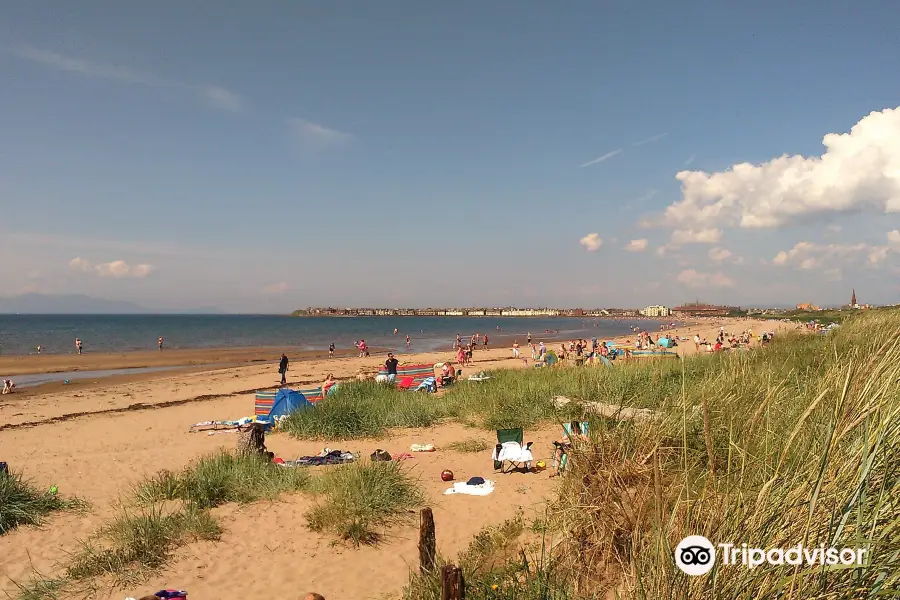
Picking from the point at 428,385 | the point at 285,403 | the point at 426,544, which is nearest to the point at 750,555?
the point at 426,544

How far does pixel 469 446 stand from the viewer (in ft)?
32.4

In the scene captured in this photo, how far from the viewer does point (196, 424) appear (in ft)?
47.1

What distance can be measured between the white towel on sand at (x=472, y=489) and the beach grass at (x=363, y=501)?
1.80ft

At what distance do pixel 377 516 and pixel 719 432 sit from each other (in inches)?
175

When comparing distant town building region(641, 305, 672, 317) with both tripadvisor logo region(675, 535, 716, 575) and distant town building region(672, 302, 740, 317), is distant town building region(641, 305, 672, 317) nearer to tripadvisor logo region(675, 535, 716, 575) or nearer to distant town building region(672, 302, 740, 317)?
distant town building region(672, 302, 740, 317)

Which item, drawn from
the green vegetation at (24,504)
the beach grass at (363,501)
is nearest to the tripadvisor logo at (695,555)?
the beach grass at (363,501)

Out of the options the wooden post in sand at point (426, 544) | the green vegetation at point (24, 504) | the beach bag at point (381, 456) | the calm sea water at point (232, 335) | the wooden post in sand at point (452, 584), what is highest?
the wooden post in sand at point (452, 584)

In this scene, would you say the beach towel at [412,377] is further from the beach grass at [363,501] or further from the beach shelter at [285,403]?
the beach grass at [363,501]

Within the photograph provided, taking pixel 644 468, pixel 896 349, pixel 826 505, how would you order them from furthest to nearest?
pixel 644 468 → pixel 896 349 → pixel 826 505

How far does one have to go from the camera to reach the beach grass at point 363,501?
6262 millimetres

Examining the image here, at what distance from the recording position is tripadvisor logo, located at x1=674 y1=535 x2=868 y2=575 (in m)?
1.79

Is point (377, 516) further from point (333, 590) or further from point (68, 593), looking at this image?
point (68, 593)

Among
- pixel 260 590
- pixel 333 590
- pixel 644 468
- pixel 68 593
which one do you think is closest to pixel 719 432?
pixel 644 468

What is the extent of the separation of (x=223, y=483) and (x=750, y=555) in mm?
7651
